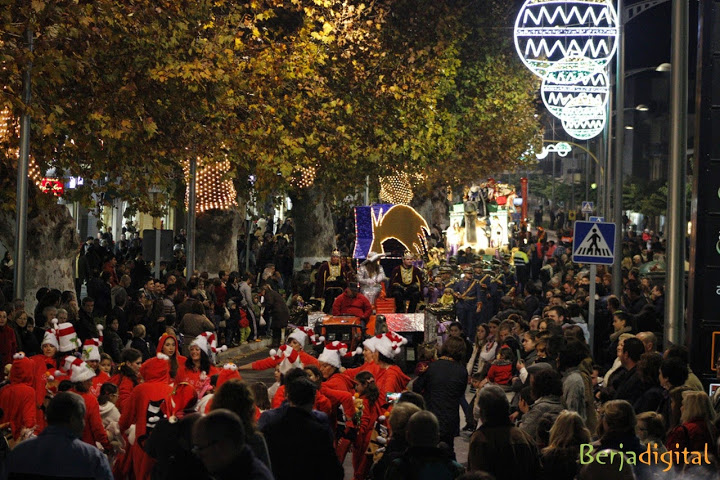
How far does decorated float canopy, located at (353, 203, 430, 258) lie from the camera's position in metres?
25.9

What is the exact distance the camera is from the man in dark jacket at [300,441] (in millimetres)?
7879

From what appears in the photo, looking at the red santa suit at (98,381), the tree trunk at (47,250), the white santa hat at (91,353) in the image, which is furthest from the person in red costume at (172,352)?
the tree trunk at (47,250)

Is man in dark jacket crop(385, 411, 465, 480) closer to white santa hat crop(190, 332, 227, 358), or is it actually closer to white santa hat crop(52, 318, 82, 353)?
white santa hat crop(190, 332, 227, 358)

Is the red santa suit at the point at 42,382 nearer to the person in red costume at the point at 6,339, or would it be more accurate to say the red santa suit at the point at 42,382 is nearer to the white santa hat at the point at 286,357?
the white santa hat at the point at 286,357

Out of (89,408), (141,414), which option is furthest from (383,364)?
(89,408)

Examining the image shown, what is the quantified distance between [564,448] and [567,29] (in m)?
18.9

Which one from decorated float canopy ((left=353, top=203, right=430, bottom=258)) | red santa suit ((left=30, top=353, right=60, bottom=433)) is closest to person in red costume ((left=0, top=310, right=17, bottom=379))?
red santa suit ((left=30, top=353, right=60, bottom=433))

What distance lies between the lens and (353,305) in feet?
65.8

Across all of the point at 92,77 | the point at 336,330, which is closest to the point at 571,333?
the point at 336,330

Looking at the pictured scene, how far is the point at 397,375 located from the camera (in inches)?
500

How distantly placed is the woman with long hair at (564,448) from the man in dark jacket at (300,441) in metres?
1.25

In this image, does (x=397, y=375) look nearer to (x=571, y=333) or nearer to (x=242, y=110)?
(x=571, y=333)

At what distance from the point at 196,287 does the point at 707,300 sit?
12692 mm

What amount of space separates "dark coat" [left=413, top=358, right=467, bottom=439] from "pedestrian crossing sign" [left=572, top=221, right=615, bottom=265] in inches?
A: 237
